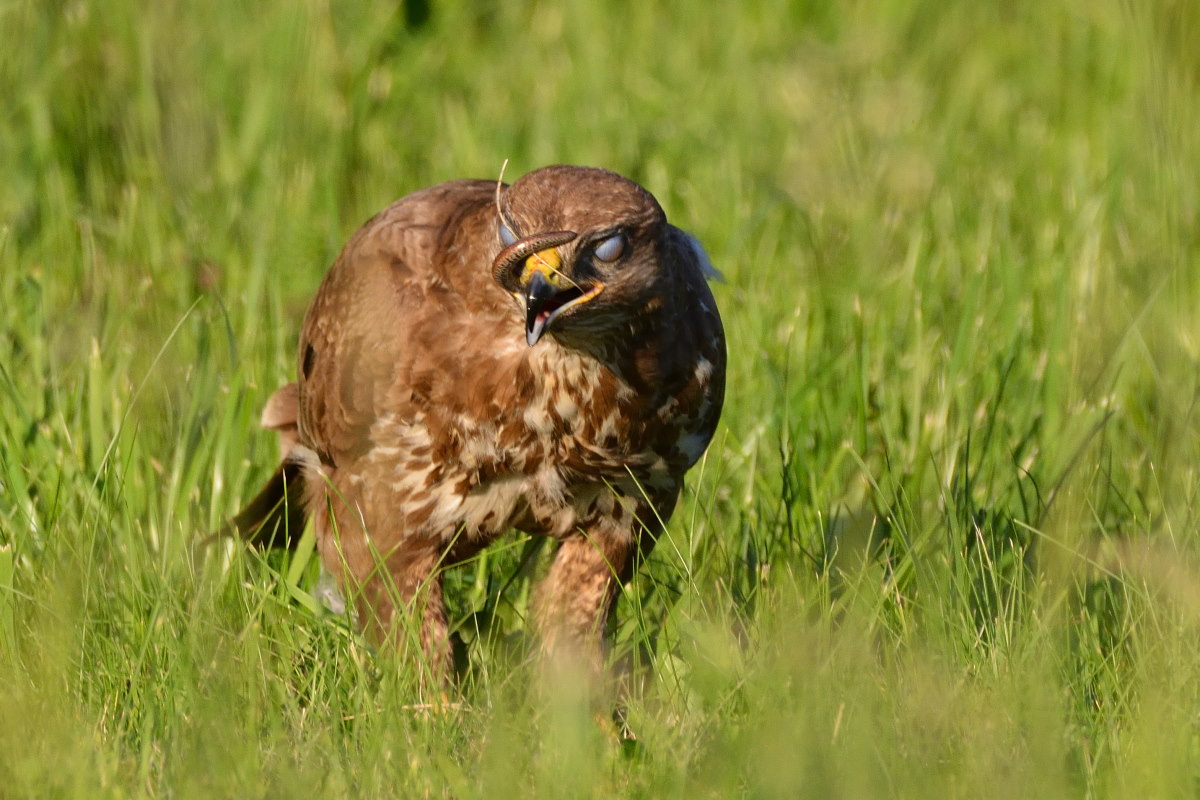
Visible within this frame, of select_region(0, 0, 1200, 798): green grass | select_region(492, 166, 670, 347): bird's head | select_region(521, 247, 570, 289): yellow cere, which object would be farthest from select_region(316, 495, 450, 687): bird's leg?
select_region(521, 247, 570, 289): yellow cere

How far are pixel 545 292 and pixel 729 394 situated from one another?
191cm

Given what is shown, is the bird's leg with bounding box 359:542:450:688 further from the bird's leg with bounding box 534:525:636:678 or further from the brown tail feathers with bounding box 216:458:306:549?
the brown tail feathers with bounding box 216:458:306:549

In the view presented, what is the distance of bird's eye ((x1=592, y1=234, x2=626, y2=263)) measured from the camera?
10.4ft

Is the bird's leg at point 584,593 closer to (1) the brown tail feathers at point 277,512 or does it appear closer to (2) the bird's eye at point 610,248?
(1) the brown tail feathers at point 277,512

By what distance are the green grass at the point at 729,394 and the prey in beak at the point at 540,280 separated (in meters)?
0.69

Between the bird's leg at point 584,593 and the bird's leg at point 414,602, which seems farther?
the bird's leg at point 584,593

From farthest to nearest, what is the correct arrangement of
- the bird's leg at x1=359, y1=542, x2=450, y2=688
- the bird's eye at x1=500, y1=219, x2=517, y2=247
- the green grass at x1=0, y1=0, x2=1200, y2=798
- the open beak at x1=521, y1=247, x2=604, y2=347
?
the bird's leg at x1=359, y1=542, x2=450, y2=688 → the bird's eye at x1=500, y1=219, x2=517, y2=247 → the open beak at x1=521, y1=247, x2=604, y2=347 → the green grass at x1=0, y1=0, x2=1200, y2=798

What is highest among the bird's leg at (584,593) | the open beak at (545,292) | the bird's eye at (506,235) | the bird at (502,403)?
the bird's eye at (506,235)

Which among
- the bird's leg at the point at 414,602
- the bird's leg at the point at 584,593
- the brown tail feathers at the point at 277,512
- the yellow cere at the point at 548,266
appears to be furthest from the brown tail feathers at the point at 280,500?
the yellow cere at the point at 548,266

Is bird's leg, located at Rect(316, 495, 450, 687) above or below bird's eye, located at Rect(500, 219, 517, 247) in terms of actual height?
below

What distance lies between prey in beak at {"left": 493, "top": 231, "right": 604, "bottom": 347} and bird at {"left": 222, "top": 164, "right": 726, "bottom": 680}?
3cm

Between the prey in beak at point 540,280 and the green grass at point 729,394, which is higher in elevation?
the prey in beak at point 540,280

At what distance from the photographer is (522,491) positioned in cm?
368

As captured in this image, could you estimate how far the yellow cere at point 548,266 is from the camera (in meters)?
3.10
